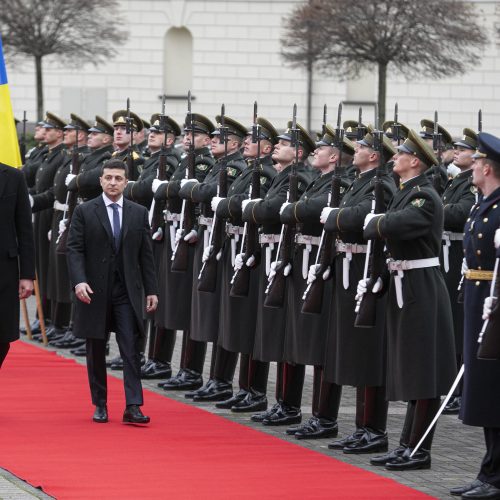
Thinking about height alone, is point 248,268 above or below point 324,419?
above

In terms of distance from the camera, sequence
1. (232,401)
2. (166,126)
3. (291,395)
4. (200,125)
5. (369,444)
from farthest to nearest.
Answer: (166,126)
(200,125)
(232,401)
(291,395)
(369,444)

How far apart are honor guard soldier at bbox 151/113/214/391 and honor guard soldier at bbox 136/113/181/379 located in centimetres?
20

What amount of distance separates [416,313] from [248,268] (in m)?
2.19

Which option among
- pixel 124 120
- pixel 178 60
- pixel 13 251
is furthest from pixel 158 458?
pixel 178 60

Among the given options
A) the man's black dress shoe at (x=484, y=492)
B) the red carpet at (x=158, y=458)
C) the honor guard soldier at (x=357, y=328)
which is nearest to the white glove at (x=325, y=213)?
the honor guard soldier at (x=357, y=328)

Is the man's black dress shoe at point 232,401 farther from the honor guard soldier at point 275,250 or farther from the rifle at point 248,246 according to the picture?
the rifle at point 248,246

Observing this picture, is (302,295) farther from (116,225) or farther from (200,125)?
(200,125)

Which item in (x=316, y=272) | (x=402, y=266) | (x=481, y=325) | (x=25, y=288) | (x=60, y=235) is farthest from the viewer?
(x=60, y=235)

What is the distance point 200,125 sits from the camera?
41.6 ft

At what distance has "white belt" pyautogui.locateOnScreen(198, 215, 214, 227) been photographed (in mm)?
12257

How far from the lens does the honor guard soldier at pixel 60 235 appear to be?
1484 cm

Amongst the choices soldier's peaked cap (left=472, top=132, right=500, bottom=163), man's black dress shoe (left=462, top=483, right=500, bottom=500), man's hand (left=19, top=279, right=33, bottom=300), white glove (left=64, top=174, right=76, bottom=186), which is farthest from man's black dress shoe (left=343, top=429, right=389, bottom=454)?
white glove (left=64, top=174, right=76, bottom=186)

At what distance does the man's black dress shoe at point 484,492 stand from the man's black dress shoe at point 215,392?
12.2 ft

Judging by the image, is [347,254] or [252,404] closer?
[347,254]
